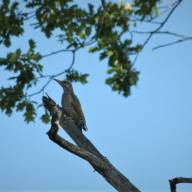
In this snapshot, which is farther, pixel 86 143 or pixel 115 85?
pixel 86 143

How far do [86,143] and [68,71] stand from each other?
3642 millimetres

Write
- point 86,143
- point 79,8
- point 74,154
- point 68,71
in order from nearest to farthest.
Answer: point 79,8, point 68,71, point 74,154, point 86,143

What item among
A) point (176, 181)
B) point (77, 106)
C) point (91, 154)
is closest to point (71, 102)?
point (77, 106)

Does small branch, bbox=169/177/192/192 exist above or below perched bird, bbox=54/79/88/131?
below

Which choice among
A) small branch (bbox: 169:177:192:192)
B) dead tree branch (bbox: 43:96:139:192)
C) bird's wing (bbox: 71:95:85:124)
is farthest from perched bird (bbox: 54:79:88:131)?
small branch (bbox: 169:177:192:192)

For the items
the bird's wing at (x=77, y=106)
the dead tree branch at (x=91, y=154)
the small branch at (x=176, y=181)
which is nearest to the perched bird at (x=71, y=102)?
the bird's wing at (x=77, y=106)

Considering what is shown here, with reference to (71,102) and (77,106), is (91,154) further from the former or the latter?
(71,102)

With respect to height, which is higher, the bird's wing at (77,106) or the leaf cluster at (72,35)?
the bird's wing at (77,106)

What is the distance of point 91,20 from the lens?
6.74 m

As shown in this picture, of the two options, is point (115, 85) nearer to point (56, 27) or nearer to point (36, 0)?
point (56, 27)

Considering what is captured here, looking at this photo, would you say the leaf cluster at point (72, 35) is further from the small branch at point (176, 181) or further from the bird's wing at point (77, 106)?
the bird's wing at point (77, 106)

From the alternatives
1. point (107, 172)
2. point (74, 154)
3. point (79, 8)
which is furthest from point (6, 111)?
point (107, 172)

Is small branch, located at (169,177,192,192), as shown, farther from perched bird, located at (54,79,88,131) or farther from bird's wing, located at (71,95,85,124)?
bird's wing, located at (71,95,85,124)

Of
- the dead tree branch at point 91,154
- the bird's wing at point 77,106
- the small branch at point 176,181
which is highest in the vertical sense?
the bird's wing at point 77,106
